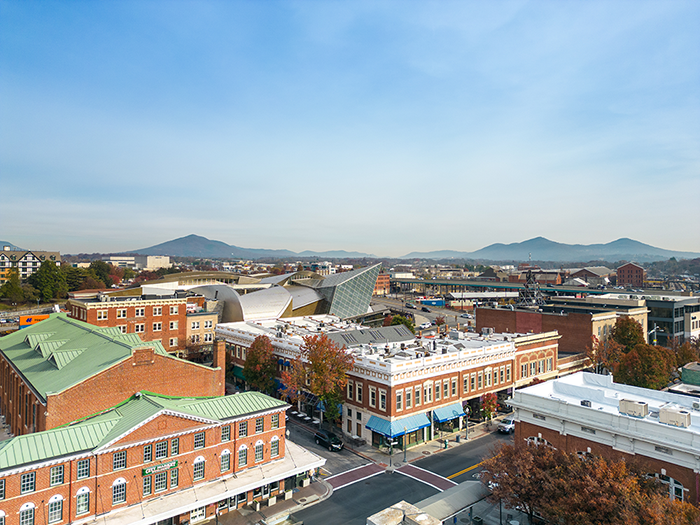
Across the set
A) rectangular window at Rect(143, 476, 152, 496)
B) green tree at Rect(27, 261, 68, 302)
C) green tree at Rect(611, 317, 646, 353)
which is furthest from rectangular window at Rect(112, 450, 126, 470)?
green tree at Rect(27, 261, 68, 302)

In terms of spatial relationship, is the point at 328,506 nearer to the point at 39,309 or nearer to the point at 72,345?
the point at 72,345

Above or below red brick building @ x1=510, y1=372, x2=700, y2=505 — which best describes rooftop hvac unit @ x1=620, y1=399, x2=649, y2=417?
above

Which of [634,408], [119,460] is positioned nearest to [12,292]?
[119,460]

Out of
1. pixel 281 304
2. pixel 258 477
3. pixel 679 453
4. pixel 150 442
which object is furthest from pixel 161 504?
pixel 281 304

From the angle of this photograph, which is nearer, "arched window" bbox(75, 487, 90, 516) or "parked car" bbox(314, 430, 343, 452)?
"arched window" bbox(75, 487, 90, 516)

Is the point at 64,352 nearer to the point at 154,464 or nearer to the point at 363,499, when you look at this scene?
the point at 154,464

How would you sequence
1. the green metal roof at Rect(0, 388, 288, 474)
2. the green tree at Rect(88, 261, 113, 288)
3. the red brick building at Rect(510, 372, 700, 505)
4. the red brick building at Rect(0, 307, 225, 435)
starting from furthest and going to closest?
1. the green tree at Rect(88, 261, 113, 288)
2. the red brick building at Rect(0, 307, 225, 435)
3. the green metal roof at Rect(0, 388, 288, 474)
4. the red brick building at Rect(510, 372, 700, 505)

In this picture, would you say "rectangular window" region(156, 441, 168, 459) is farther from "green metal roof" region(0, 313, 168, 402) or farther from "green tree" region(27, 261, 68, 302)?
"green tree" region(27, 261, 68, 302)
